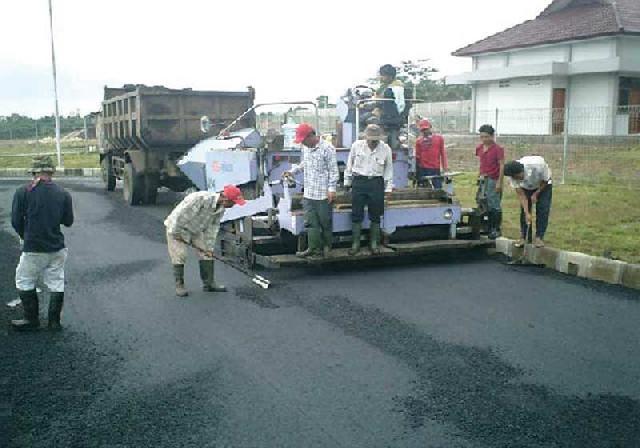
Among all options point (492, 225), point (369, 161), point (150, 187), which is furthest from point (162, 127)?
point (492, 225)

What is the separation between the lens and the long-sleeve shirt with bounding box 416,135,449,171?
9531mm

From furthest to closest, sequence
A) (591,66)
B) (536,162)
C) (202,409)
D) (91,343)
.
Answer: (591,66), (536,162), (91,343), (202,409)

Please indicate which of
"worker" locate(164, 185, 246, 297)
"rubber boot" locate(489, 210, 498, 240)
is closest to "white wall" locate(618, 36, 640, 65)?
"rubber boot" locate(489, 210, 498, 240)

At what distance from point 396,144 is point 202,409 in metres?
5.74

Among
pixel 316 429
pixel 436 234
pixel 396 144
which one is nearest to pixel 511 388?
pixel 316 429

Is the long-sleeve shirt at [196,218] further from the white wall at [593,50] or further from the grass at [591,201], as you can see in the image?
the white wall at [593,50]

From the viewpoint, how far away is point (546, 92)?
84.6 ft

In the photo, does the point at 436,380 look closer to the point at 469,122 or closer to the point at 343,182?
the point at 343,182

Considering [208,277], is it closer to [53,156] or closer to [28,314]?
[28,314]

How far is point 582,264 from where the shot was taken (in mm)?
7766

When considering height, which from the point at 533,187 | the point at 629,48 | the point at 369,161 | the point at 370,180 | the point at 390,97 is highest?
the point at 629,48

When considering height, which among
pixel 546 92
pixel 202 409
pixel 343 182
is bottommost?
pixel 202 409

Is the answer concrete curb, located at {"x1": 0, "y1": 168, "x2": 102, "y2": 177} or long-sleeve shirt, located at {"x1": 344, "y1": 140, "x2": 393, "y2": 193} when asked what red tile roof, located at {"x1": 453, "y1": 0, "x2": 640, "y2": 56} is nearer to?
concrete curb, located at {"x1": 0, "y1": 168, "x2": 102, "y2": 177}

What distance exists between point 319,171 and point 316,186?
184 millimetres
